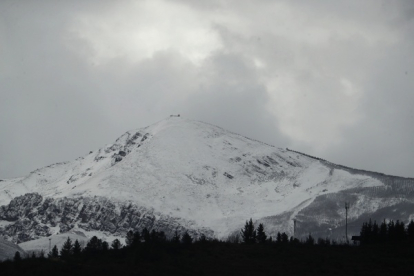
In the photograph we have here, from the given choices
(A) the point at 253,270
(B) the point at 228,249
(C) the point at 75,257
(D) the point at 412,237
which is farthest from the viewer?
(D) the point at 412,237

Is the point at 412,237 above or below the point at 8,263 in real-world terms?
above

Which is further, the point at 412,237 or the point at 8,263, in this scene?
the point at 412,237

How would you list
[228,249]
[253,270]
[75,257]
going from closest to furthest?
1. [253,270]
2. [75,257]
3. [228,249]

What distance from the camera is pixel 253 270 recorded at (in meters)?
156

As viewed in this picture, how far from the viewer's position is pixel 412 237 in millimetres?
197875

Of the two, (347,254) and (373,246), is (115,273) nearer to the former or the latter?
(347,254)

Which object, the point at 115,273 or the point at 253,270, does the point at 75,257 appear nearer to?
the point at 115,273

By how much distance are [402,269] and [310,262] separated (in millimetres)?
19334

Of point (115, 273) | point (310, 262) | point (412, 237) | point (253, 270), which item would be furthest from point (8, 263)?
point (412, 237)

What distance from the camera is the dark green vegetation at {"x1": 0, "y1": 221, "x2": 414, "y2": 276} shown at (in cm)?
14975

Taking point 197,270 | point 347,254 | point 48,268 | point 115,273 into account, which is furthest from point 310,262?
point 48,268

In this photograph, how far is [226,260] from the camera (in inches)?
6644

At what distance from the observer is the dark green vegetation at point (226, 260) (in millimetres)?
149750

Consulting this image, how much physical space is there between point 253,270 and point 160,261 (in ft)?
61.6
